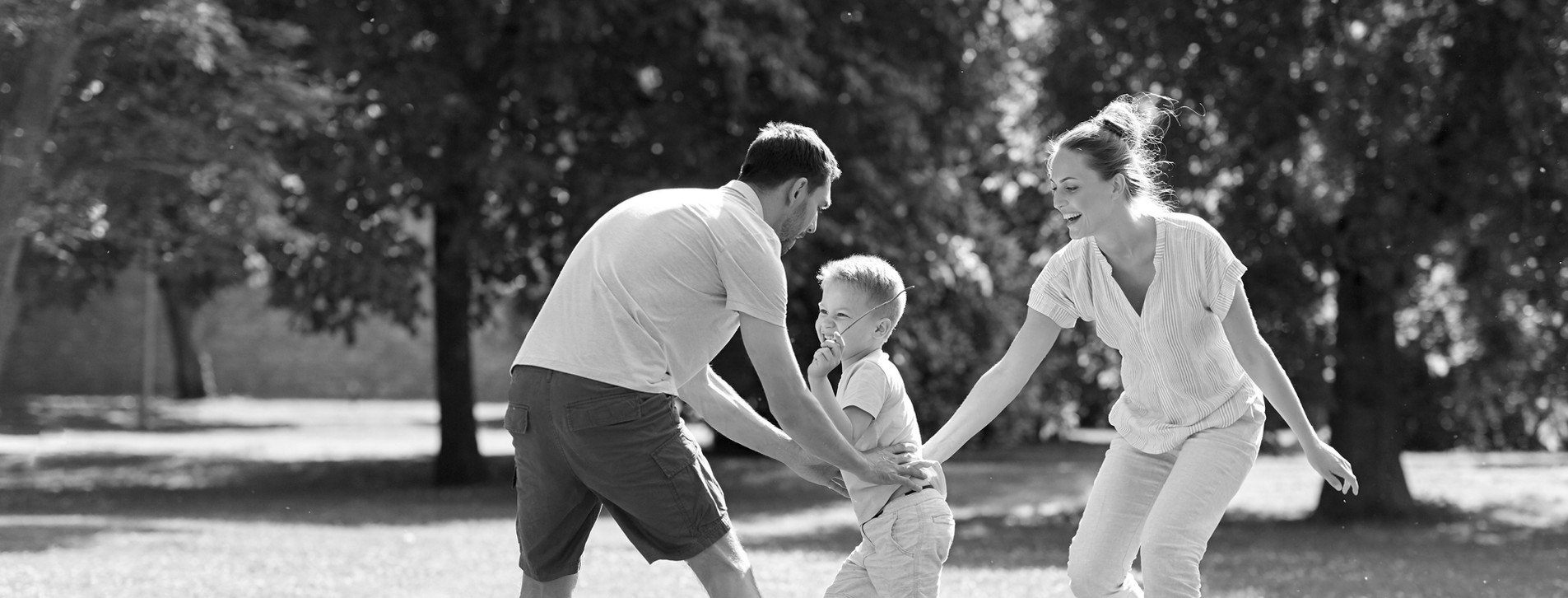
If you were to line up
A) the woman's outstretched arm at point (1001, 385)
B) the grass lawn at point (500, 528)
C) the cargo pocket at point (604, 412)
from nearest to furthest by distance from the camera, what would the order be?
1. the cargo pocket at point (604, 412)
2. the woman's outstretched arm at point (1001, 385)
3. the grass lawn at point (500, 528)

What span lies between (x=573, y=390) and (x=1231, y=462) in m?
1.99

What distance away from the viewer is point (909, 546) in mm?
4348

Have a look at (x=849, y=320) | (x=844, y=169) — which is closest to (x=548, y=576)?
(x=849, y=320)

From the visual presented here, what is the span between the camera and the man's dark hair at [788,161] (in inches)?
162

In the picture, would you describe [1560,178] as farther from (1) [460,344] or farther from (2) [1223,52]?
(1) [460,344]

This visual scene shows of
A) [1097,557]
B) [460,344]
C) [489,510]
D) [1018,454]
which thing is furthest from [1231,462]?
[1018,454]

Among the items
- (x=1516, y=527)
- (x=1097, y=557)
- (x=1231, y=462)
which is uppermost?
(x=1231, y=462)

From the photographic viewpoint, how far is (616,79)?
17.6 metres

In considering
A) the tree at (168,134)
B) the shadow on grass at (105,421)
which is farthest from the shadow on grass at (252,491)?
the shadow on grass at (105,421)

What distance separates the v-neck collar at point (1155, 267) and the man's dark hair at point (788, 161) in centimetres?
106

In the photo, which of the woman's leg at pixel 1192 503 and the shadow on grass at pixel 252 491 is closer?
the woman's leg at pixel 1192 503

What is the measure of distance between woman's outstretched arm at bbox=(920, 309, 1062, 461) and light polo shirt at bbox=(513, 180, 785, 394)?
98cm

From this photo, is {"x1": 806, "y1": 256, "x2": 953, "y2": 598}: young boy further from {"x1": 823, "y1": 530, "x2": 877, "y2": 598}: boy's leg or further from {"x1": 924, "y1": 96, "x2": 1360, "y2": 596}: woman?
{"x1": 924, "y1": 96, "x2": 1360, "y2": 596}: woman

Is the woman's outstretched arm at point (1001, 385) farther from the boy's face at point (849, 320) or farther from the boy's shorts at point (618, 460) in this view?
the boy's shorts at point (618, 460)
